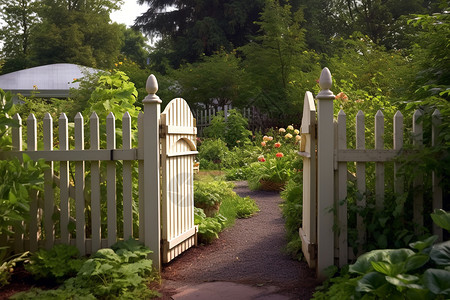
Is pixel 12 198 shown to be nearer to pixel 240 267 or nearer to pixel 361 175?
pixel 240 267

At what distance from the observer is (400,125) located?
357 centimetres

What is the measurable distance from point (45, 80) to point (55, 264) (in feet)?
53.9

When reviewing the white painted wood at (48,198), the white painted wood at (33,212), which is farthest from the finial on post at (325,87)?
the white painted wood at (33,212)

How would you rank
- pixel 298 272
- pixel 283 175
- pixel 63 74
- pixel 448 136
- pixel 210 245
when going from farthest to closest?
pixel 63 74
pixel 283 175
pixel 210 245
pixel 298 272
pixel 448 136

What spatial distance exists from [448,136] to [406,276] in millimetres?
1266

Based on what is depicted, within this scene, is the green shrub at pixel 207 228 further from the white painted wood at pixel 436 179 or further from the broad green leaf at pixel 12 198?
the white painted wood at pixel 436 179

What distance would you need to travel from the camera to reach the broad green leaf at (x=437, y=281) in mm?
2109

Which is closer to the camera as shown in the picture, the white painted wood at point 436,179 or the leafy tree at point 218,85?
the white painted wood at point 436,179

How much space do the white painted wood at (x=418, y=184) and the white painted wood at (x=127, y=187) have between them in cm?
238

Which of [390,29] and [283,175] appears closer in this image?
[283,175]

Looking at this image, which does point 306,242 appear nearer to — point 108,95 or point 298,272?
point 298,272

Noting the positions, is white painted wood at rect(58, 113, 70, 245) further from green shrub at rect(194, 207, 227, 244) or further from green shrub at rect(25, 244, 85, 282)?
green shrub at rect(194, 207, 227, 244)

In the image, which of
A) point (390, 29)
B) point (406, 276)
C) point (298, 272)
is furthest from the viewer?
point (390, 29)

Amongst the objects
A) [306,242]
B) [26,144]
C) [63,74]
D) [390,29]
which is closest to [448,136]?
[306,242]
